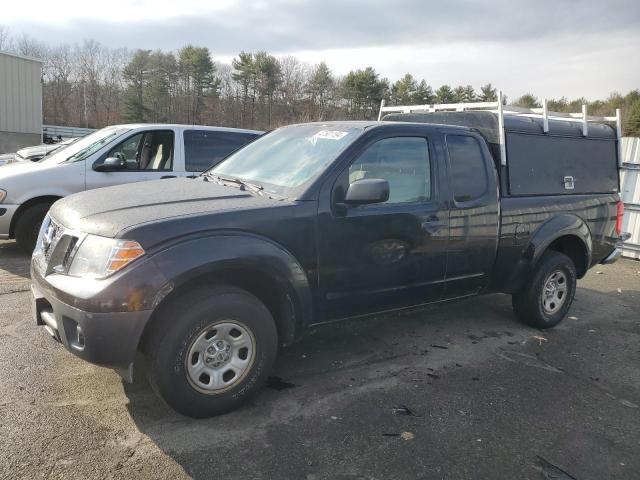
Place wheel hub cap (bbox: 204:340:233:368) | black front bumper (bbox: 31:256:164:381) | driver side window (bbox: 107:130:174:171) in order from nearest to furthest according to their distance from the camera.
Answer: black front bumper (bbox: 31:256:164:381) → wheel hub cap (bbox: 204:340:233:368) → driver side window (bbox: 107:130:174:171)

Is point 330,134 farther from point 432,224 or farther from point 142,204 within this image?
point 142,204

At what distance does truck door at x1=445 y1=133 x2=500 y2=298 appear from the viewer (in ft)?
14.0

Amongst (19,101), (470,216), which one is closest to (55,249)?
(470,216)

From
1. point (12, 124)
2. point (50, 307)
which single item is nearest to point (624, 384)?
point (50, 307)

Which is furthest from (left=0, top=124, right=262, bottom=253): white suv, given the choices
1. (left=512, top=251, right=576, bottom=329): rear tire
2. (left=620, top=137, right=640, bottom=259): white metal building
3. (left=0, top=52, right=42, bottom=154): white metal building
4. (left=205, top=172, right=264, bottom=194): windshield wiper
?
(left=0, top=52, right=42, bottom=154): white metal building

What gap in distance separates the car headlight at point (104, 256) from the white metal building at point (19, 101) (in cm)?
2236

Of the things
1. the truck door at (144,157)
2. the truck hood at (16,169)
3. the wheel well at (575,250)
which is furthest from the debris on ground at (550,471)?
the truck hood at (16,169)

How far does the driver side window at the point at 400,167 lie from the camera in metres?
3.83

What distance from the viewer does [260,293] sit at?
3.43 m

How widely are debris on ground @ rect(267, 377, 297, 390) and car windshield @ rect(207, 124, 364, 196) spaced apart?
1.38m

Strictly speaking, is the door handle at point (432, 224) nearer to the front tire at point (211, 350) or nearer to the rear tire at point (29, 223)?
the front tire at point (211, 350)

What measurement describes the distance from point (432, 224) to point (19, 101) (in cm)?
2318

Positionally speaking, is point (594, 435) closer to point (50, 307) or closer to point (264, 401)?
point (264, 401)

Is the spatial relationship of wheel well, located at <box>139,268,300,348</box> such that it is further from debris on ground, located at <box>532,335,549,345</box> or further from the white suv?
the white suv
